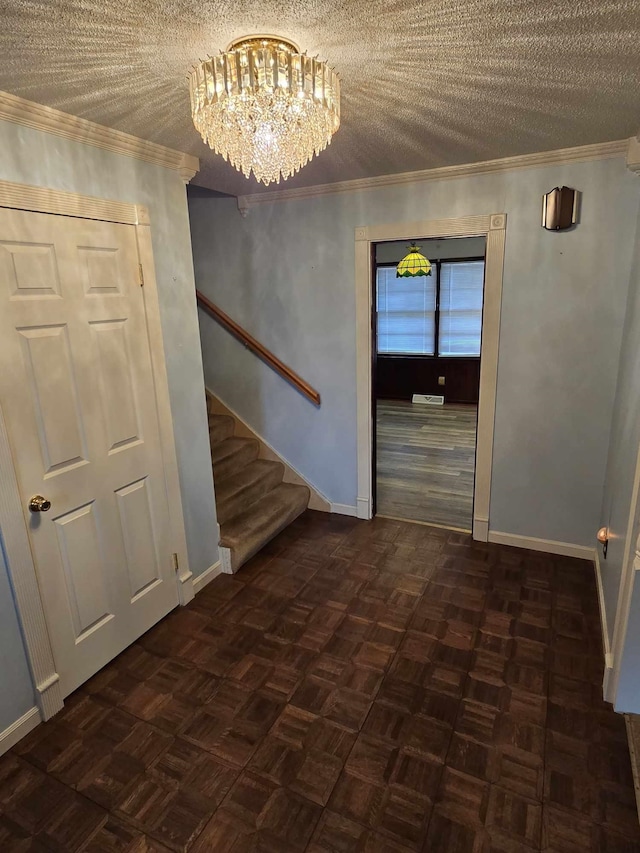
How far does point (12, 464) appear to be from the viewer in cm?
177

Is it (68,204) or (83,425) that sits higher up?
(68,204)

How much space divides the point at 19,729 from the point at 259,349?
8.42ft

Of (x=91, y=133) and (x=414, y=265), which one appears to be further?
(x=414, y=265)

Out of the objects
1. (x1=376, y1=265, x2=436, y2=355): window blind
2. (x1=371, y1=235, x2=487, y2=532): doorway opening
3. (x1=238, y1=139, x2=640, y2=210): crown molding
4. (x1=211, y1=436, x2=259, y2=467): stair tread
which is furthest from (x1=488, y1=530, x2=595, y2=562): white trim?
(x1=376, y1=265, x2=436, y2=355): window blind

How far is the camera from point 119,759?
1792mm

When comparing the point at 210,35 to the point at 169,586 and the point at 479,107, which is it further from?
the point at 169,586

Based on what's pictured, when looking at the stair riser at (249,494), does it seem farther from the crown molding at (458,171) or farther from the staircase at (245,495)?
the crown molding at (458,171)

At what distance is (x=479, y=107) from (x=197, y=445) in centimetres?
203

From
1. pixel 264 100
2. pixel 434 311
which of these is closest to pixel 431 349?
pixel 434 311

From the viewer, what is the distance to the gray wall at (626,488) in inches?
69.9

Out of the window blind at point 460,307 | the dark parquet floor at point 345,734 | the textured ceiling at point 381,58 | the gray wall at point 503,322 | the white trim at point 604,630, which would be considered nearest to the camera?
the textured ceiling at point 381,58

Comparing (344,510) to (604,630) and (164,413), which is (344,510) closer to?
(164,413)

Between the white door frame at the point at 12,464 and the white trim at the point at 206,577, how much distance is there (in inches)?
34.8

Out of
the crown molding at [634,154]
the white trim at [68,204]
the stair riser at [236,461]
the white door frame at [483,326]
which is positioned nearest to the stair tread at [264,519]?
the stair riser at [236,461]
